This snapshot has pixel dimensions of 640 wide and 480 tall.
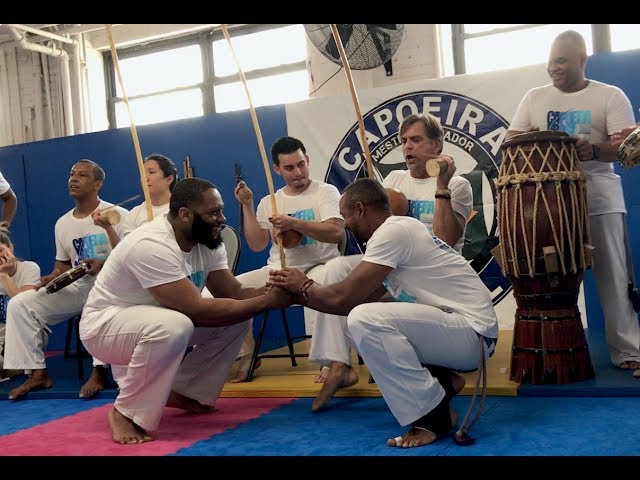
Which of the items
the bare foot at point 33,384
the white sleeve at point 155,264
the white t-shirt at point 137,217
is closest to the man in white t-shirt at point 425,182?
the white sleeve at point 155,264

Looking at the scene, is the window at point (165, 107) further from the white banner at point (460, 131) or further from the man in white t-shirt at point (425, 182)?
the man in white t-shirt at point (425, 182)

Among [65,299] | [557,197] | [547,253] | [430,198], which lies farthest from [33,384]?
[557,197]

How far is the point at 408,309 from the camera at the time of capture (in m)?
2.84

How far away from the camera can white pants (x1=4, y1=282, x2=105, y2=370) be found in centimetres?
443

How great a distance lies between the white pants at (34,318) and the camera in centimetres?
443

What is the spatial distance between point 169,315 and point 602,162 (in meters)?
2.37

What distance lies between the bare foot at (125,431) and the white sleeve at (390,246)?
48.0 inches

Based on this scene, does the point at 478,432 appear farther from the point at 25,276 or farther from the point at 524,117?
the point at 25,276

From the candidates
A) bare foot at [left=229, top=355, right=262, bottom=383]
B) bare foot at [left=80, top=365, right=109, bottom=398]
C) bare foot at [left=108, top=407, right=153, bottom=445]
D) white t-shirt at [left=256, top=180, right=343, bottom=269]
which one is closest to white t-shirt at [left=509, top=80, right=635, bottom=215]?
white t-shirt at [left=256, top=180, right=343, bottom=269]

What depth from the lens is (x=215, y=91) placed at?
876cm

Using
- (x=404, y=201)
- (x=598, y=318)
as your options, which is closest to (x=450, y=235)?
(x=404, y=201)

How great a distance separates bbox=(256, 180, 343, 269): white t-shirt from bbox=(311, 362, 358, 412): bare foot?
0.98 m

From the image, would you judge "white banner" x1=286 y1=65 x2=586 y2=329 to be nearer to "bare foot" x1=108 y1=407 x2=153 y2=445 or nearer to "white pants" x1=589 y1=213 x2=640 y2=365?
"white pants" x1=589 y1=213 x2=640 y2=365

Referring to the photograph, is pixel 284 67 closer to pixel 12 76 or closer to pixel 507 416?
pixel 12 76
